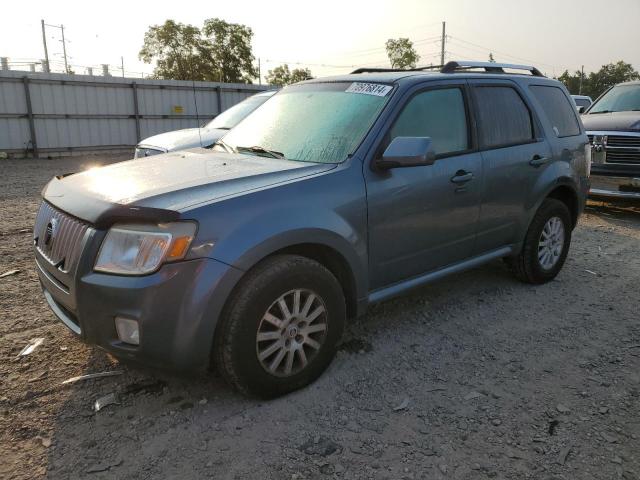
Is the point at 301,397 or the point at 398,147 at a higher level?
the point at 398,147

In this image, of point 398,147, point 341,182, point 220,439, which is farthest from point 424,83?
point 220,439

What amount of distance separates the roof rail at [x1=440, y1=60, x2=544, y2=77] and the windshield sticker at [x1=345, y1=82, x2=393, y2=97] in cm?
84

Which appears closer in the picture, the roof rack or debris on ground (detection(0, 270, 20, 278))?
the roof rack

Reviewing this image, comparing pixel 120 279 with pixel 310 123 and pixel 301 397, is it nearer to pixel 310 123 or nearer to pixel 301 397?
pixel 301 397

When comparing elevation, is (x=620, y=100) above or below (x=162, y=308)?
above

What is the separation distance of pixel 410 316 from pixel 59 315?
8.02 ft

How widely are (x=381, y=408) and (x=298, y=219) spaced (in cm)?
112

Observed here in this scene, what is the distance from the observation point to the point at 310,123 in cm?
355

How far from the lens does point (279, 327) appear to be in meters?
2.77

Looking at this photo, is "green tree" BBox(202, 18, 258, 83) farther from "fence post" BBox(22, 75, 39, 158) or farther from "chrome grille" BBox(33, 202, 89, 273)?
"chrome grille" BBox(33, 202, 89, 273)

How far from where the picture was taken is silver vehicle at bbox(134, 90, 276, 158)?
297 inches

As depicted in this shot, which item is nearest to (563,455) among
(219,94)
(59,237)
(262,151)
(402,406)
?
(402,406)

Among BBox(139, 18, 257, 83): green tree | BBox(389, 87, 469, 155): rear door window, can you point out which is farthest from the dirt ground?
BBox(139, 18, 257, 83): green tree

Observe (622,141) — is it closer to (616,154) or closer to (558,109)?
(616,154)
